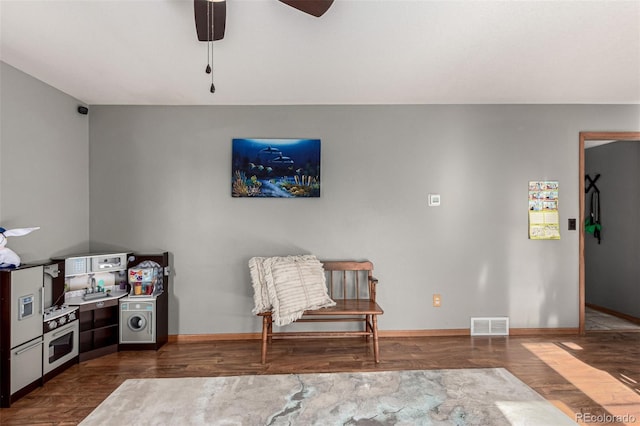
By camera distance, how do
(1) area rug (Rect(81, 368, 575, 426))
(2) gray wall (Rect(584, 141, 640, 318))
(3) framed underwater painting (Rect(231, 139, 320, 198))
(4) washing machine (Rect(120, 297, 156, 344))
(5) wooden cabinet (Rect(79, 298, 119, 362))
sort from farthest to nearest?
(2) gray wall (Rect(584, 141, 640, 318)), (3) framed underwater painting (Rect(231, 139, 320, 198)), (4) washing machine (Rect(120, 297, 156, 344)), (5) wooden cabinet (Rect(79, 298, 119, 362)), (1) area rug (Rect(81, 368, 575, 426))

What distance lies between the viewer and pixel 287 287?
3.12 metres

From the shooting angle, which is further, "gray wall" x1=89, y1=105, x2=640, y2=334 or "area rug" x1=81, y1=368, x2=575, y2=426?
"gray wall" x1=89, y1=105, x2=640, y2=334

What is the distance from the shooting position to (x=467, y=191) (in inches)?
145

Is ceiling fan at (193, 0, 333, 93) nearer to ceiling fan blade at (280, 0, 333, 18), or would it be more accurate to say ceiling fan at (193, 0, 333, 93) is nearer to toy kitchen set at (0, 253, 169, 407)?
ceiling fan blade at (280, 0, 333, 18)

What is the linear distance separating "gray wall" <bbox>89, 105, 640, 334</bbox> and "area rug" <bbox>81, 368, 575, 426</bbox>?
38.7 inches

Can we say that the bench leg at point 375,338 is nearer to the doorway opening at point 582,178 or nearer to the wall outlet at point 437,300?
the wall outlet at point 437,300

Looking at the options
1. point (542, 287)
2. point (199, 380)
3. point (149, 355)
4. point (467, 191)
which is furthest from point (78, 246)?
point (542, 287)

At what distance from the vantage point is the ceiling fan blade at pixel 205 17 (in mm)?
1658

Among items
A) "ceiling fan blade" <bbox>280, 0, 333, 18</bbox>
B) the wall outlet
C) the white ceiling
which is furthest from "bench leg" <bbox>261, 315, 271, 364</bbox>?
"ceiling fan blade" <bbox>280, 0, 333, 18</bbox>

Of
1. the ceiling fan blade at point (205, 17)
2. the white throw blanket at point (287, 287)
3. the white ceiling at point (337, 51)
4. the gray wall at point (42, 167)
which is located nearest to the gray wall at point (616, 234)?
the white ceiling at point (337, 51)

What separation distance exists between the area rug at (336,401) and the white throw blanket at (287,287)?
56cm

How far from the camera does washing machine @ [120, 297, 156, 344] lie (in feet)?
10.6

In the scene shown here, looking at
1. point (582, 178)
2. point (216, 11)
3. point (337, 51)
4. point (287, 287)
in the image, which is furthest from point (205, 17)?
point (582, 178)

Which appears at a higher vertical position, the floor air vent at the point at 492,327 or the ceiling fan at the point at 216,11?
the ceiling fan at the point at 216,11
